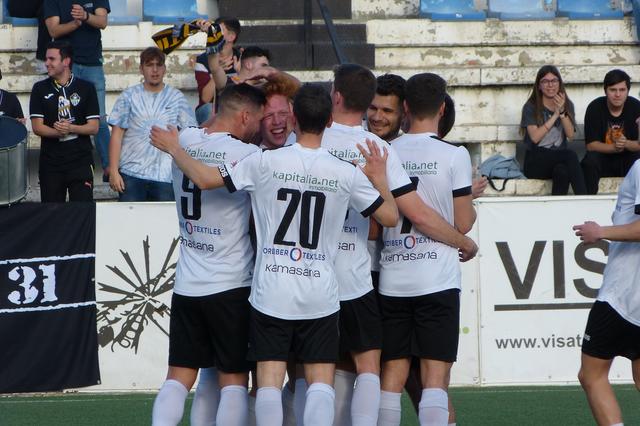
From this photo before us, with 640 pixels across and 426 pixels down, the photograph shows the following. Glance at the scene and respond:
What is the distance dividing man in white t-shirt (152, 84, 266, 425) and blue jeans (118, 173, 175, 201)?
430cm

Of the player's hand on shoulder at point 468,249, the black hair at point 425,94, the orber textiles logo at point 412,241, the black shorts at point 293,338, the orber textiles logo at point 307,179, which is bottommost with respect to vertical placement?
the black shorts at point 293,338

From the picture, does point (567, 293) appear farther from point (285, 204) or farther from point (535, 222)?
point (285, 204)

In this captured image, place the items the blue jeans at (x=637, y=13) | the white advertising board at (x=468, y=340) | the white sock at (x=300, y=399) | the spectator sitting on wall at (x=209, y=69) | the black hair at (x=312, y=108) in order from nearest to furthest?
the black hair at (x=312, y=108), the white sock at (x=300, y=399), the white advertising board at (x=468, y=340), the spectator sitting on wall at (x=209, y=69), the blue jeans at (x=637, y=13)

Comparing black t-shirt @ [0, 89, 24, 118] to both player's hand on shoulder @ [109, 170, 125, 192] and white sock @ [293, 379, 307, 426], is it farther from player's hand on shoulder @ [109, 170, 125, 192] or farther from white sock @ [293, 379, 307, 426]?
white sock @ [293, 379, 307, 426]

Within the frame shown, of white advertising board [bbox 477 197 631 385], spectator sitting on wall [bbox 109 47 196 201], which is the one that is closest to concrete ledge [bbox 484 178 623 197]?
white advertising board [bbox 477 197 631 385]

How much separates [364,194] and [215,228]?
90 cm

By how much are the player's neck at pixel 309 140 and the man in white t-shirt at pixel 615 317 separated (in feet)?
5.21

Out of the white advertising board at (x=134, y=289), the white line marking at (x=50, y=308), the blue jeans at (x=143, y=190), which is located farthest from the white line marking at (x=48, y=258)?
the blue jeans at (x=143, y=190)

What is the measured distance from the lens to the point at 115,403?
31.8 ft

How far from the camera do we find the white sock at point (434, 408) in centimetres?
684

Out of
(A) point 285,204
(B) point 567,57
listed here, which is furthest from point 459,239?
(B) point 567,57

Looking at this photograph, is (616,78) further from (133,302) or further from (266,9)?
(133,302)

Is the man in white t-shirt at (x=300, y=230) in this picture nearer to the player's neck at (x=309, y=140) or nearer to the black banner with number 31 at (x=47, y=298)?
the player's neck at (x=309, y=140)

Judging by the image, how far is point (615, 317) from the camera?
22.8 ft
